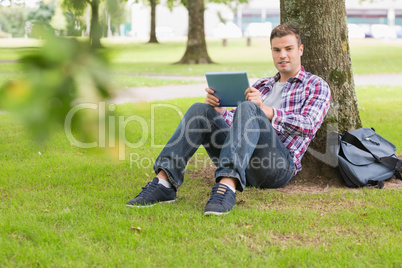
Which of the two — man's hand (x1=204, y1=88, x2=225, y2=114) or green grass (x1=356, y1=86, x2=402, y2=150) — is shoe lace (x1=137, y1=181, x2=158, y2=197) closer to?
man's hand (x1=204, y1=88, x2=225, y2=114)

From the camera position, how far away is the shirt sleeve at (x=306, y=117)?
3514mm

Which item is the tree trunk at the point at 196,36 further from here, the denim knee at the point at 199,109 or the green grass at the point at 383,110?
the denim knee at the point at 199,109

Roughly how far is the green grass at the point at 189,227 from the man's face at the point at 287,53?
2.90 feet

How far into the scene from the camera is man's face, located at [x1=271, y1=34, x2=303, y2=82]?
12.0ft

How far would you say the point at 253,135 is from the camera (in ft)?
11.1

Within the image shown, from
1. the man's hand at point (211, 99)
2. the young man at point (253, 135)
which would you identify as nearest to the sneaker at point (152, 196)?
the young man at point (253, 135)

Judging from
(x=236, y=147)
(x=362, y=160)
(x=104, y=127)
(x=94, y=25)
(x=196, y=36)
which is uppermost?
(x=196, y=36)

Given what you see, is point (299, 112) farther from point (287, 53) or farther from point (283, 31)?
point (283, 31)

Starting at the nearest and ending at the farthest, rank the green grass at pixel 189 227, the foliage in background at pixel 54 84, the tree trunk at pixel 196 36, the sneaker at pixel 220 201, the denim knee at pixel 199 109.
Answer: the foliage in background at pixel 54 84 < the green grass at pixel 189 227 < the sneaker at pixel 220 201 < the denim knee at pixel 199 109 < the tree trunk at pixel 196 36

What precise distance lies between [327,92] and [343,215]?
886mm

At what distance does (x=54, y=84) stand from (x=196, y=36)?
19.4 metres

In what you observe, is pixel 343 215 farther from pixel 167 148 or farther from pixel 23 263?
pixel 23 263

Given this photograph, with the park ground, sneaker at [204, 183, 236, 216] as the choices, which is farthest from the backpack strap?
sneaker at [204, 183, 236, 216]

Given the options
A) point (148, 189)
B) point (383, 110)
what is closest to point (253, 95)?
point (148, 189)
